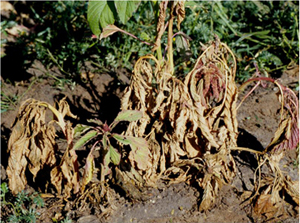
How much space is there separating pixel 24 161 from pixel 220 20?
2195 millimetres

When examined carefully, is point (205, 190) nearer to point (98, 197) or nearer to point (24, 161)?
point (98, 197)

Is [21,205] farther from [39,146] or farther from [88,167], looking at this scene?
[88,167]

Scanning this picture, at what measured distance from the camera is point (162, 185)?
2.59 meters

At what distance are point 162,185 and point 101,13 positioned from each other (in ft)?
3.88

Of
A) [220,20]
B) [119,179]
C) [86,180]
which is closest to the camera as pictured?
[86,180]

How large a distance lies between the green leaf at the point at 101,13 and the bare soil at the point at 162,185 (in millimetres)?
987

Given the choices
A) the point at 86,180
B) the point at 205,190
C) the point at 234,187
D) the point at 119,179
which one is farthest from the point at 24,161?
the point at 234,187

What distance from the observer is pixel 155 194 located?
2.54m

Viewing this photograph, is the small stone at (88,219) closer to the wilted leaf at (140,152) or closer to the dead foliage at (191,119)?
the dead foliage at (191,119)

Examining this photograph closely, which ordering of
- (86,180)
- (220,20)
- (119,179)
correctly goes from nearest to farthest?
(86,180) < (119,179) < (220,20)

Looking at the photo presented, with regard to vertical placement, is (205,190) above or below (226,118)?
below

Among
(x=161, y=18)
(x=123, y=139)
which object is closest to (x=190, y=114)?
(x=123, y=139)

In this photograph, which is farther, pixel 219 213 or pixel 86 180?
pixel 219 213

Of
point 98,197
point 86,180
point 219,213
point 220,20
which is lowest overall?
point 219,213
